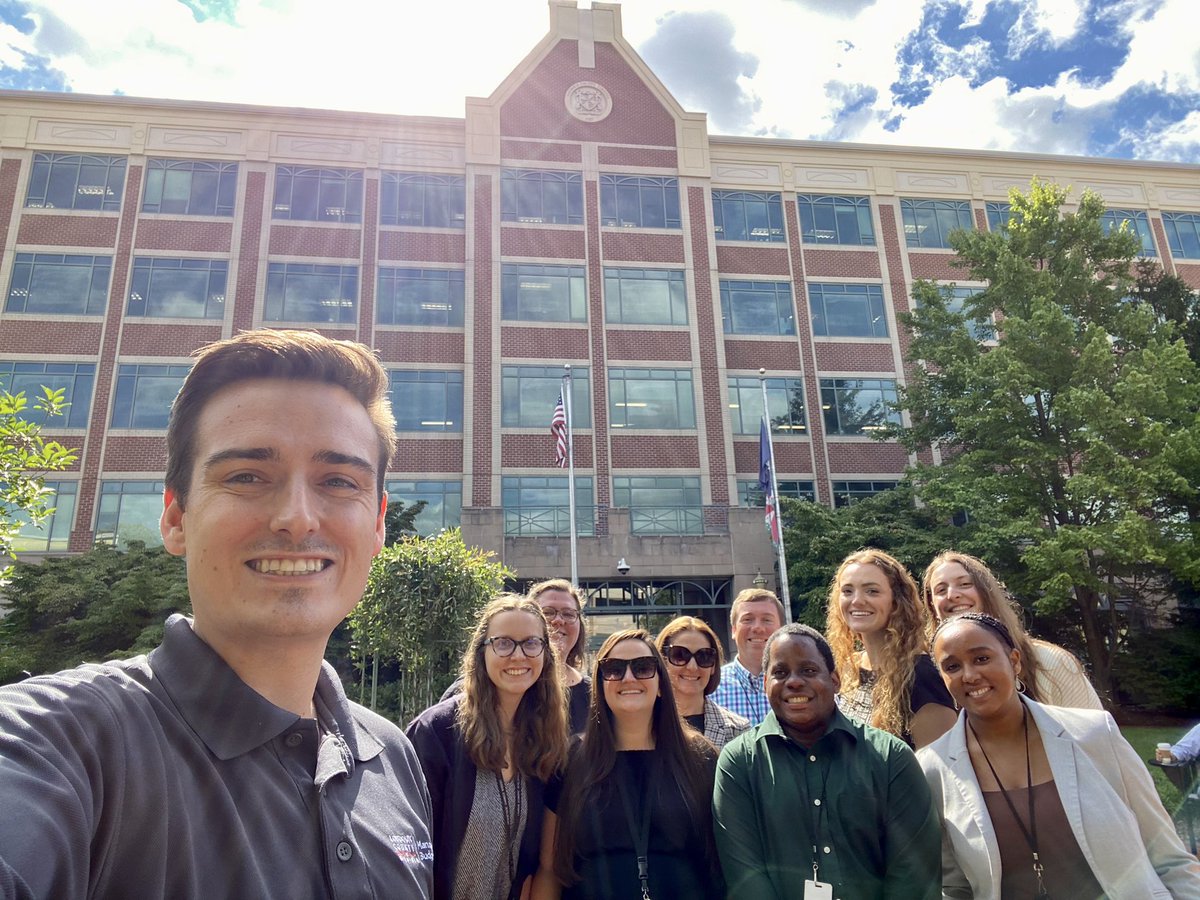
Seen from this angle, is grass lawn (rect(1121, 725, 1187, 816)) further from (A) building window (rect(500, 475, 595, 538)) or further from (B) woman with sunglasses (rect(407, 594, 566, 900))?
(A) building window (rect(500, 475, 595, 538))

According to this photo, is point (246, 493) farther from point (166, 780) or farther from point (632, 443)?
point (632, 443)

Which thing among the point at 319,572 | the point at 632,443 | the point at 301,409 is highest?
the point at 632,443

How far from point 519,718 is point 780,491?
803 inches

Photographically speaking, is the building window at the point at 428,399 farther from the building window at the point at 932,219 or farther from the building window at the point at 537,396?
the building window at the point at 932,219

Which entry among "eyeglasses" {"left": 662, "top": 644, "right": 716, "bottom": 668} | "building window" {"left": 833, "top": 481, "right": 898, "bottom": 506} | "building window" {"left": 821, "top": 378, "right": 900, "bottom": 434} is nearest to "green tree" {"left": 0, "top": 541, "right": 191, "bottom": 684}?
"eyeglasses" {"left": 662, "top": 644, "right": 716, "bottom": 668}

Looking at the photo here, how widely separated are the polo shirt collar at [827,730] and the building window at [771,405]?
20545mm

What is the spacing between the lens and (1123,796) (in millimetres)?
2877

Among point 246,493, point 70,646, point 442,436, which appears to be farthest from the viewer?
point 442,436

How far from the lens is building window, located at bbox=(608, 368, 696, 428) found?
898 inches

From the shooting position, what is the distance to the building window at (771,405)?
2347 centimetres

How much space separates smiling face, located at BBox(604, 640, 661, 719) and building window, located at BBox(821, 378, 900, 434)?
71.1ft

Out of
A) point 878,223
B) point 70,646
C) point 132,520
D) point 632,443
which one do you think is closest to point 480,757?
point 70,646

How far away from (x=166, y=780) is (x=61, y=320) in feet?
86.5

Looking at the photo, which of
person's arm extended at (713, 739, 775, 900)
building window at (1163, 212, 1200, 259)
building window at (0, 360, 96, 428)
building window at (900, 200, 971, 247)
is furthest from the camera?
building window at (1163, 212, 1200, 259)
